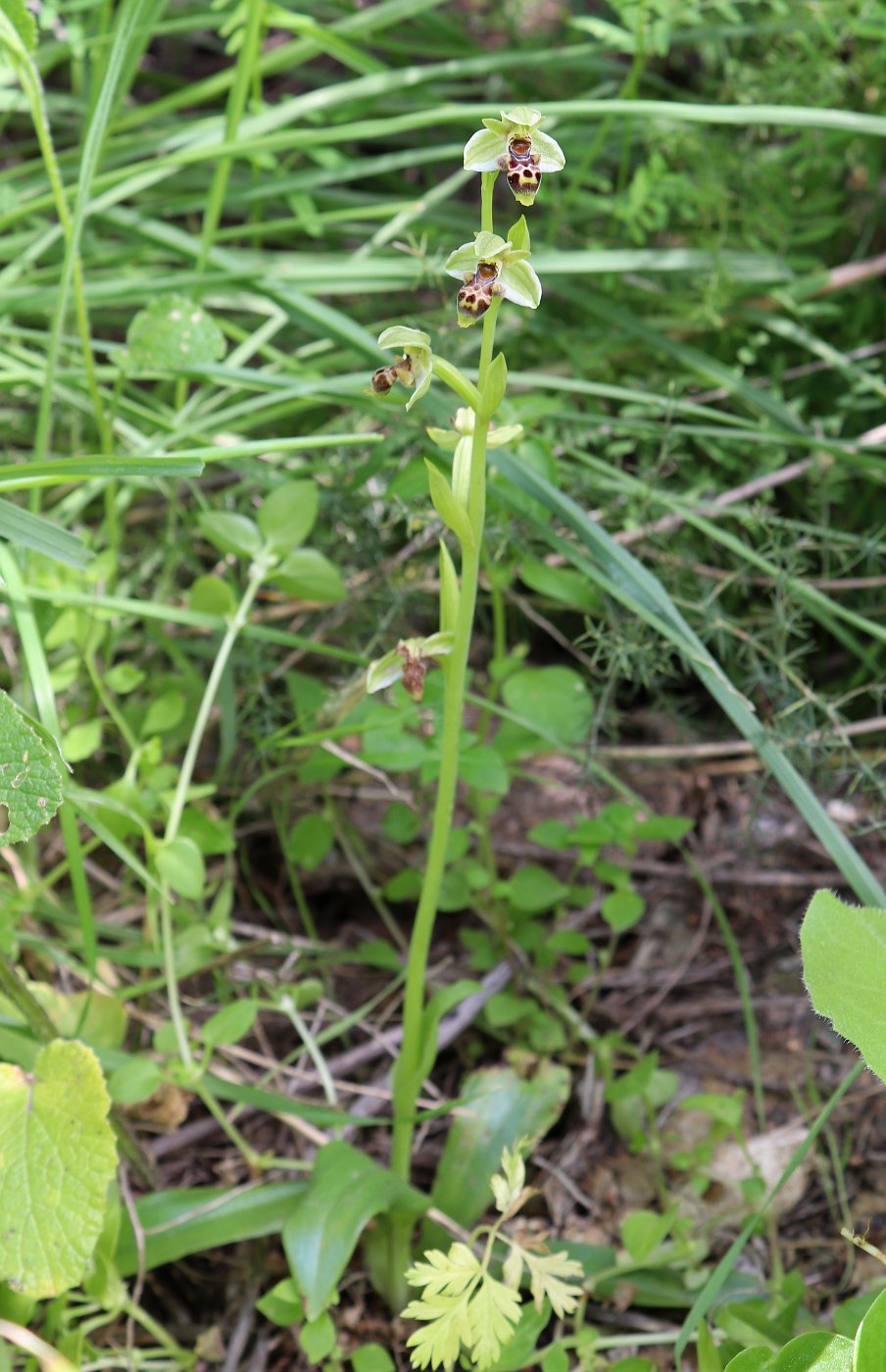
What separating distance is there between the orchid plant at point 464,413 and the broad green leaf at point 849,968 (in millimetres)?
393

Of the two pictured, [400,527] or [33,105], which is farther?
[400,527]

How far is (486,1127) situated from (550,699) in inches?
22.6

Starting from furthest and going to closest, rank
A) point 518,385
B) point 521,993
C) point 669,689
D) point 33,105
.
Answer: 1. point 669,689
2. point 518,385
3. point 521,993
4. point 33,105

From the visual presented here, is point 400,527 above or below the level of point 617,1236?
above

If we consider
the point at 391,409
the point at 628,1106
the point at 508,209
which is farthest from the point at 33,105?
the point at 628,1106

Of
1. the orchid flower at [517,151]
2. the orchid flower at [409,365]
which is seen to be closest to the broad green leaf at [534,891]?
the orchid flower at [409,365]

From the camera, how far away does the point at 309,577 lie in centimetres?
159

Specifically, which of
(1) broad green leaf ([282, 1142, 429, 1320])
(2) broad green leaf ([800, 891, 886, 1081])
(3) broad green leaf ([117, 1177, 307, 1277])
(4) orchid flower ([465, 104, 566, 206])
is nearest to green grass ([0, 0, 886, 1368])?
(3) broad green leaf ([117, 1177, 307, 1277])

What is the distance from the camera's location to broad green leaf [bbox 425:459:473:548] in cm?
106

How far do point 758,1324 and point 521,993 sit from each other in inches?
23.7

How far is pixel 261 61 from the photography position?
2.17m

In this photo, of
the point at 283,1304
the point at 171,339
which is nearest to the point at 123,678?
the point at 171,339

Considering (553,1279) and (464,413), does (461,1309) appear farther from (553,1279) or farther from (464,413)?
(464,413)

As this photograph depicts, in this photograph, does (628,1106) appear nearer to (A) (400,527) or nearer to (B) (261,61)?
(A) (400,527)
